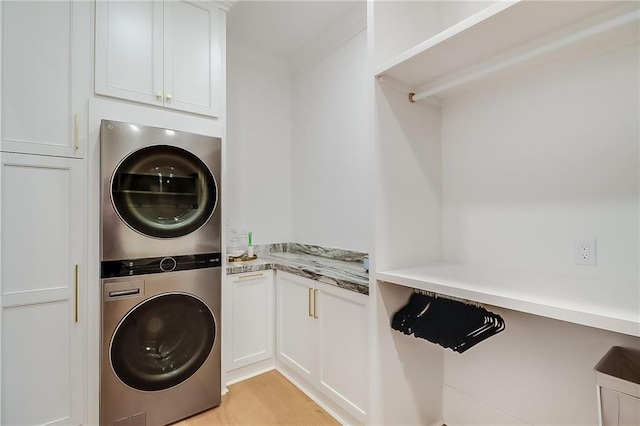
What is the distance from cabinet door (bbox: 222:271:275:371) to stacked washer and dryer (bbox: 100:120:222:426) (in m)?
0.18

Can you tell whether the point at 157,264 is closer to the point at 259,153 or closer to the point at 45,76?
the point at 45,76

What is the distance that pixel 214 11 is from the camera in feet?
7.03

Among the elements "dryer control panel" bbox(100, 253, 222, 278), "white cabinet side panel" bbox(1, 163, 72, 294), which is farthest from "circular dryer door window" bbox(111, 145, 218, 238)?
"white cabinet side panel" bbox(1, 163, 72, 294)

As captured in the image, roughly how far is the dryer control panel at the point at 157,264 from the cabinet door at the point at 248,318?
0.91 feet

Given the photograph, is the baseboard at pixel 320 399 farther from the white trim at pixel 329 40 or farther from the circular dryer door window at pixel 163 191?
the white trim at pixel 329 40

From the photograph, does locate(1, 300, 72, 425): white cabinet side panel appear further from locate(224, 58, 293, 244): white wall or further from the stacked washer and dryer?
locate(224, 58, 293, 244): white wall

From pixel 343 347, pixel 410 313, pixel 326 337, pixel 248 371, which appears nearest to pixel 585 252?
pixel 410 313

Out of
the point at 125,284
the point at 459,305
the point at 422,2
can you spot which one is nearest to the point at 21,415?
the point at 125,284

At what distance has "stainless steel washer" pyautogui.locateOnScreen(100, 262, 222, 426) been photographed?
1.71 metres

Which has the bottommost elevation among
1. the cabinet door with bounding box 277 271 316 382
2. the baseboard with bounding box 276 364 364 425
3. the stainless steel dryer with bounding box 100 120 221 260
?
the baseboard with bounding box 276 364 364 425

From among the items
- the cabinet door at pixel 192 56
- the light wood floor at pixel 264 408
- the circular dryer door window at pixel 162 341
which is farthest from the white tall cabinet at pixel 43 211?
the light wood floor at pixel 264 408

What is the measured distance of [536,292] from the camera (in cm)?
113

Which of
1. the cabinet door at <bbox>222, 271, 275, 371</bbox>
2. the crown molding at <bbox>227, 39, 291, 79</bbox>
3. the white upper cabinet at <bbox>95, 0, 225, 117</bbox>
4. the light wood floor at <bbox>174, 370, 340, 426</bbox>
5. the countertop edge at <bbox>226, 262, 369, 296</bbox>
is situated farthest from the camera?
the crown molding at <bbox>227, 39, 291, 79</bbox>

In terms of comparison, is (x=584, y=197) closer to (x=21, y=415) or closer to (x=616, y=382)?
(x=616, y=382)
